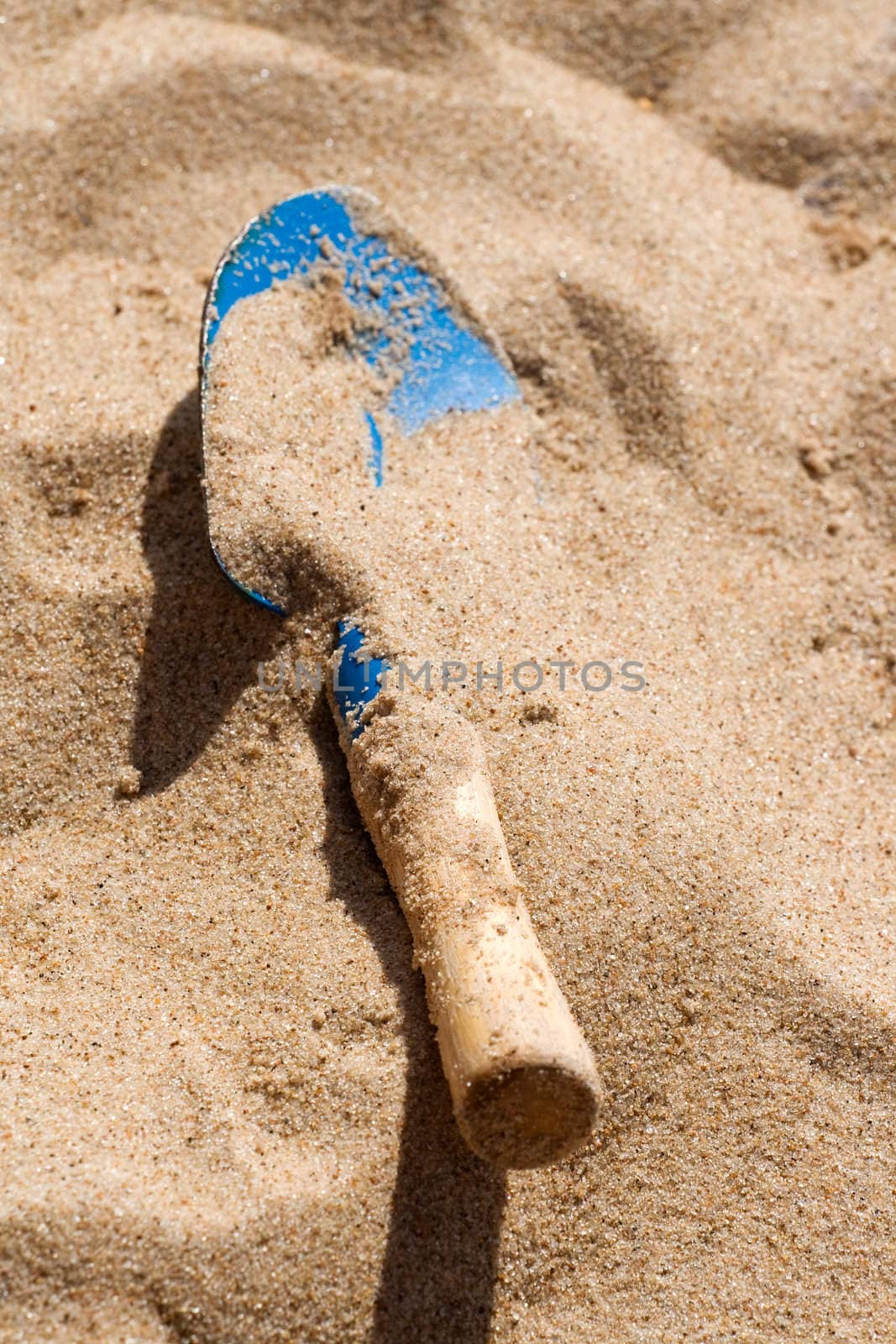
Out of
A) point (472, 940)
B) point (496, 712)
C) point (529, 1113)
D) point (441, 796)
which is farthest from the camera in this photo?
point (496, 712)

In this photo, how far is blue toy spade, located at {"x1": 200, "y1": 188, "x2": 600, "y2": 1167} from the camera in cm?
151

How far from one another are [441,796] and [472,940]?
25 cm

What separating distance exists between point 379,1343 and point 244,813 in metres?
0.85

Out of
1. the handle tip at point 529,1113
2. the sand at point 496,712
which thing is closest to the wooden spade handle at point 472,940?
the handle tip at point 529,1113

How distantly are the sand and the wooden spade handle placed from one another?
4.2 inches

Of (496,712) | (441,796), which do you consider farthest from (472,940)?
(496,712)

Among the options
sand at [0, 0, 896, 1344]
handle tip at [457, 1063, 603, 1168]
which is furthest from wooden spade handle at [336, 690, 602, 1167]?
sand at [0, 0, 896, 1344]

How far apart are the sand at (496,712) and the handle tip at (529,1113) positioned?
17 centimetres

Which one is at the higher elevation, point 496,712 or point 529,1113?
point 496,712

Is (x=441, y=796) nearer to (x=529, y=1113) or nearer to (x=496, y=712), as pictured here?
(x=496, y=712)

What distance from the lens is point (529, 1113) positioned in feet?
4.98

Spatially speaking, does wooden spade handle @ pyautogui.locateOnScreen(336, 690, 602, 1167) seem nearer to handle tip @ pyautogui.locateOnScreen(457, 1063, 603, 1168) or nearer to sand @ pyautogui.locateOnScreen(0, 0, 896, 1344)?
handle tip @ pyautogui.locateOnScreen(457, 1063, 603, 1168)

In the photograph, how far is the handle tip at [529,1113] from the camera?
149 centimetres

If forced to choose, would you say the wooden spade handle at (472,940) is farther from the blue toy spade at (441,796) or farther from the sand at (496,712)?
→ the sand at (496,712)
